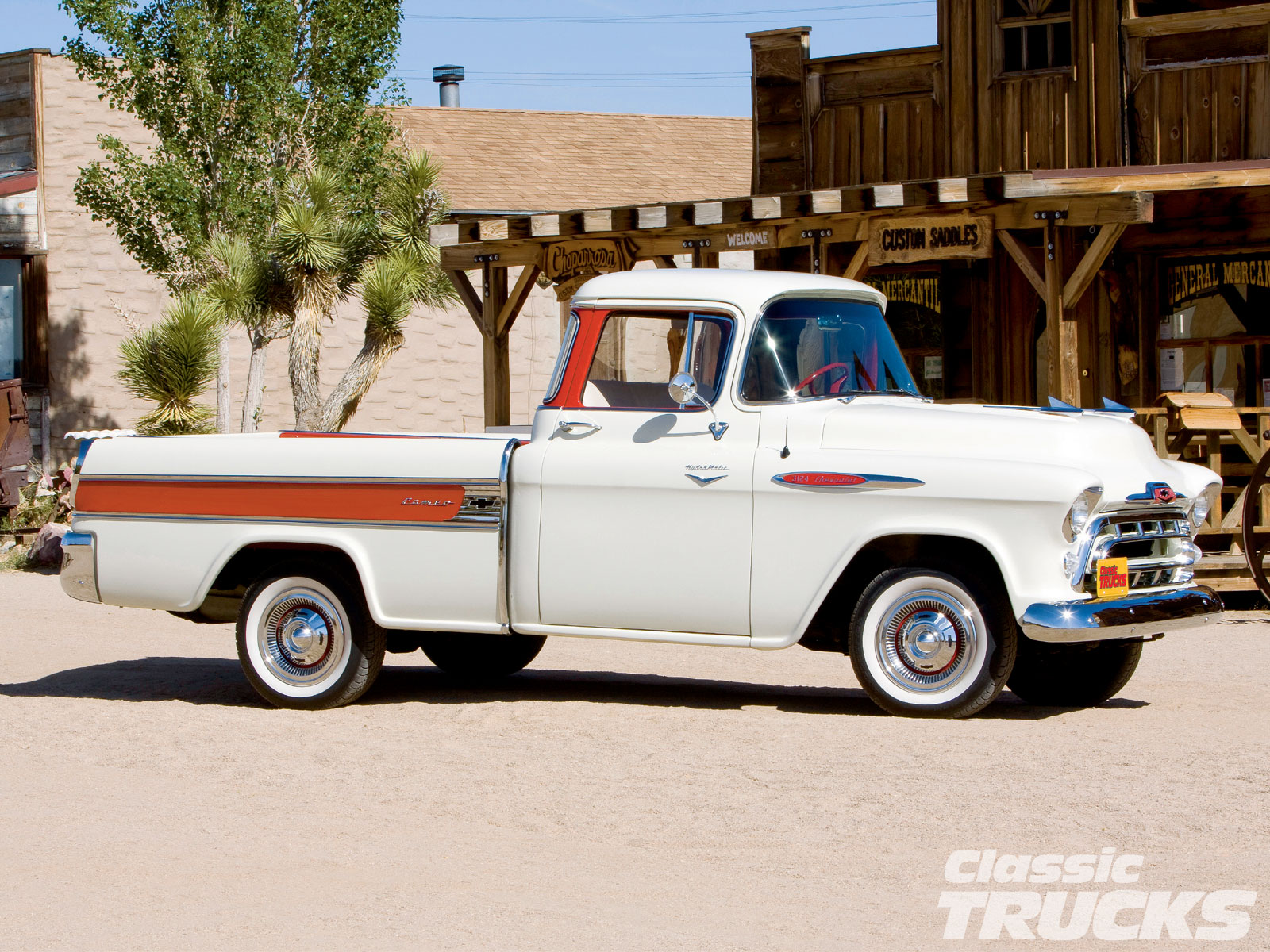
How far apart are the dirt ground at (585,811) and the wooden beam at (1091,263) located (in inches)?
165

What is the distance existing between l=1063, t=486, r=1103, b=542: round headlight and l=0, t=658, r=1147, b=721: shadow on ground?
1031mm

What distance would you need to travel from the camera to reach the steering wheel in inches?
306

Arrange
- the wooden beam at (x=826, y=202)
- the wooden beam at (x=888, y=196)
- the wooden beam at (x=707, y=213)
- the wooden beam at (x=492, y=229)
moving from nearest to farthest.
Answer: the wooden beam at (x=888, y=196) → the wooden beam at (x=826, y=202) → the wooden beam at (x=707, y=213) → the wooden beam at (x=492, y=229)

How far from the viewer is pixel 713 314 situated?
7.84 meters

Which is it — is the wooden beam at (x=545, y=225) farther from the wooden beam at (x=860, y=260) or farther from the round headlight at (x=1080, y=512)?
the round headlight at (x=1080, y=512)

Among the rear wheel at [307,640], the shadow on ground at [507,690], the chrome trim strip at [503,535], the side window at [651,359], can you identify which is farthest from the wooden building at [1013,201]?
the rear wheel at [307,640]

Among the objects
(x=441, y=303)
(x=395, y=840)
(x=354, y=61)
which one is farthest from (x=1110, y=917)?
(x=354, y=61)

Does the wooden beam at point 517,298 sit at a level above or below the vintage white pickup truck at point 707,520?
above

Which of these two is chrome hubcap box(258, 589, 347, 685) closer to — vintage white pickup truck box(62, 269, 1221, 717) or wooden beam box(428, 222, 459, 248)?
→ vintage white pickup truck box(62, 269, 1221, 717)

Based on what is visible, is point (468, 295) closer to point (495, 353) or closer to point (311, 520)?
point (495, 353)

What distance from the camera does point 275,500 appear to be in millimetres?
8258

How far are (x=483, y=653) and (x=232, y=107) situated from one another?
1379cm

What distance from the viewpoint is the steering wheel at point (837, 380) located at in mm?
7770

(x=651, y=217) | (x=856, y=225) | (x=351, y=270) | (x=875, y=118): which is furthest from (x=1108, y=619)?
(x=351, y=270)
